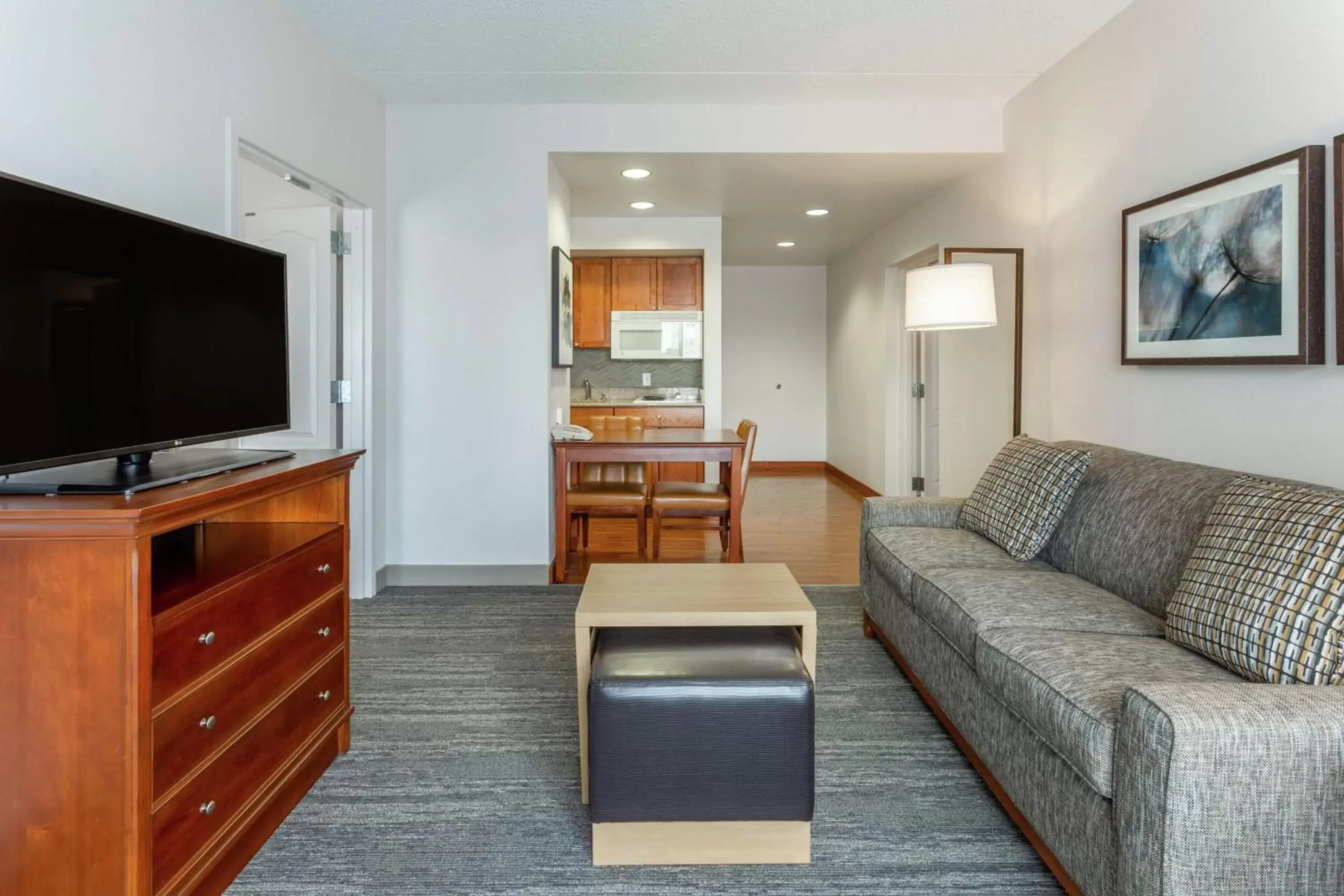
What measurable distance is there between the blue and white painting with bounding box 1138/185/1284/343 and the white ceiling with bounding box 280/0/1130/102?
102cm

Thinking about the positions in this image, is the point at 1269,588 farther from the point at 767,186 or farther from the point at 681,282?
the point at 681,282

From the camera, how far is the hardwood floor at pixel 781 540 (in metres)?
4.88

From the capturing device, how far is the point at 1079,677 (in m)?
1.71

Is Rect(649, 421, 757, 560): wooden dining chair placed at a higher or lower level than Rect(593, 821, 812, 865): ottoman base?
higher

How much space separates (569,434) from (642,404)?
7.68 ft

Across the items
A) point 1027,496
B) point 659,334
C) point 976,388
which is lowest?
point 1027,496

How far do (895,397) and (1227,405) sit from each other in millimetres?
4217

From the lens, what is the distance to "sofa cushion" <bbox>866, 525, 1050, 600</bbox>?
110 inches

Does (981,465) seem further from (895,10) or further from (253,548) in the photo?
(253,548)

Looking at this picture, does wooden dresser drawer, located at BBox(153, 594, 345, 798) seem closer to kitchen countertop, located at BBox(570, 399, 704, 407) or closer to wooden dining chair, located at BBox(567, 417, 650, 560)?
wooden dining chair, located at BBox(567, 417, 650, 560)

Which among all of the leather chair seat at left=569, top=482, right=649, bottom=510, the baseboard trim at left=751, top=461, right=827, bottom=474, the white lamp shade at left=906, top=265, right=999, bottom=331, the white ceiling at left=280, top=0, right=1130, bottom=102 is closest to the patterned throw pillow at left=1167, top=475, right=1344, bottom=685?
the white lamp shade at left=906, top=265, right=999, bottom=331

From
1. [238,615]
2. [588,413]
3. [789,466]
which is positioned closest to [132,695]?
[238,615]

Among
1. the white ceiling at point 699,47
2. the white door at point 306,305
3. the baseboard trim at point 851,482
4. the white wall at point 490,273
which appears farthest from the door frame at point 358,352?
the baseboard trim at point 851,482

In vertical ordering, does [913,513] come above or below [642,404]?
below
